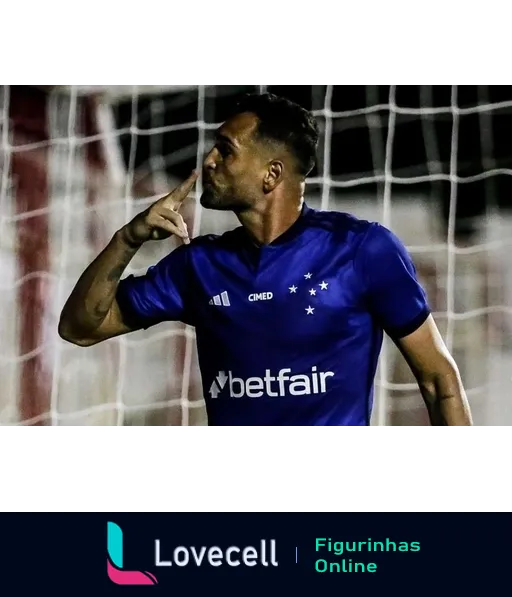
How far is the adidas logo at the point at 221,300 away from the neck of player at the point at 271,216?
0.12 meters

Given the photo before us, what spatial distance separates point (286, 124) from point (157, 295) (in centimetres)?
42

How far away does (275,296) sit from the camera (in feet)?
7.12

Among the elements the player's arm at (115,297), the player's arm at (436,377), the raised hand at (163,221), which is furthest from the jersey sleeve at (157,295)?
the player's arm at (436,377)

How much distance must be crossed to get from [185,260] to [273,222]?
188 mm

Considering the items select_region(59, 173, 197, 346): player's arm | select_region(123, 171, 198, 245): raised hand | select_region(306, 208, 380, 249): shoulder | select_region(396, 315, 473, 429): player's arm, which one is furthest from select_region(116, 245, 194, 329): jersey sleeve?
select_region(396, 315, 473, 429): player's arm

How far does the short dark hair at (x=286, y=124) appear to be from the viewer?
7.24ft

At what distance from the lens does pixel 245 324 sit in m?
2.16
